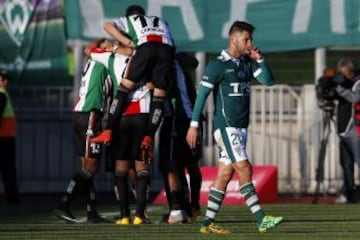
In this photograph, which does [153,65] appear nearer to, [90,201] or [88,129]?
[88,129]

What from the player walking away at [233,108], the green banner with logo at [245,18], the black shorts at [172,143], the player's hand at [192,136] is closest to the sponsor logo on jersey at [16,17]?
the green banner with logo at [245,18]

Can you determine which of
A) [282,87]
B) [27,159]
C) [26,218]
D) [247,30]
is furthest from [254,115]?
[247,30]

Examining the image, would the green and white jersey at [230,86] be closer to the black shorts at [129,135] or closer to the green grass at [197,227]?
the green grass at [197,227]

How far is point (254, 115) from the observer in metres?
22.6

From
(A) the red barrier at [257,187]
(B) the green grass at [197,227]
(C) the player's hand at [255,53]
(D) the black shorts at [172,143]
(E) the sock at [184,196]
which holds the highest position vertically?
(C) the player's hand at [255,53]

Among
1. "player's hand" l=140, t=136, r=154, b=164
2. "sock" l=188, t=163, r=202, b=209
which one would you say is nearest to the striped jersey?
"player's hand" l=140, t=136, r=154, b=164

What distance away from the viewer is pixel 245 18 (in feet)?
72.4

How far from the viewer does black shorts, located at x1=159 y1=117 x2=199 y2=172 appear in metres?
14.4

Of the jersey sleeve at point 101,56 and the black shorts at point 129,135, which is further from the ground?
the jersey sleeve at point 101,56

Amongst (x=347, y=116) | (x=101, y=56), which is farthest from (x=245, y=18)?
(x=101, y=56)

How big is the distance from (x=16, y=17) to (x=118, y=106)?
8994 millimetres

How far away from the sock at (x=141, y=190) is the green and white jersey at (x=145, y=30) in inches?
49.9

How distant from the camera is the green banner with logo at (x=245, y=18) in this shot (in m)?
22.0

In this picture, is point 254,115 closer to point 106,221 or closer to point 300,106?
point 300,106
